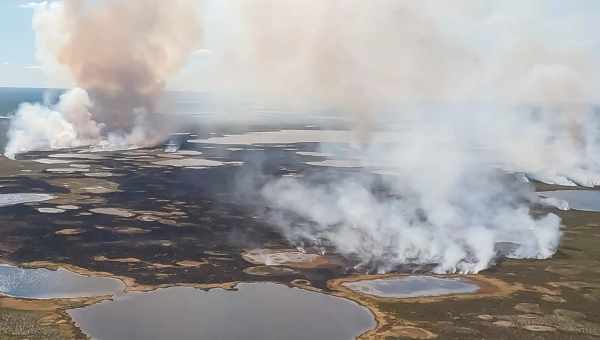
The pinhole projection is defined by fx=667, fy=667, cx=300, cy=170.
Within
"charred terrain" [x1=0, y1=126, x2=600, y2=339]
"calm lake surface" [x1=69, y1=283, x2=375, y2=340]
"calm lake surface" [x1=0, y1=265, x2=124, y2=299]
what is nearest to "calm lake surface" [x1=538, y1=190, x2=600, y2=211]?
"charred terrain" [x1=0, y1=126, x2=600, y2=339]

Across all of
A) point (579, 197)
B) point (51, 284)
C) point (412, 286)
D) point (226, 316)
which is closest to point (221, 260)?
point (226, 316)

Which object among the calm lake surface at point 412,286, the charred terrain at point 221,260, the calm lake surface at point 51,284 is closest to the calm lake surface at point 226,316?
the charred terrain at point 221,260

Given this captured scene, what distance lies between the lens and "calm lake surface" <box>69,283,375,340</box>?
211ft

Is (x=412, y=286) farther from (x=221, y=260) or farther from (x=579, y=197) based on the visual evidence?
(x=579, y=197)

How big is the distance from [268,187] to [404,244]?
188 feet

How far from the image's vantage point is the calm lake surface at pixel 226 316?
6444cm

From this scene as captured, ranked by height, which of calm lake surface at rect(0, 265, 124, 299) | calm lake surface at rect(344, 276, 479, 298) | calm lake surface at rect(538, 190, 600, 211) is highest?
calm lake surface at rect(538, 190, 600, 211)

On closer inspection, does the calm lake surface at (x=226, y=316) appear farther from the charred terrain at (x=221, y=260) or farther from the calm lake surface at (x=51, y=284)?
the calm lake surface at (x=51, y=284)

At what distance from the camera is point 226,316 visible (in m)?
69.1

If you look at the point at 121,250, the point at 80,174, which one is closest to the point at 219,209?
the point at 121,250

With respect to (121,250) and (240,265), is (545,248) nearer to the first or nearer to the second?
(240,265)

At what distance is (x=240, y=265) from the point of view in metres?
88.6

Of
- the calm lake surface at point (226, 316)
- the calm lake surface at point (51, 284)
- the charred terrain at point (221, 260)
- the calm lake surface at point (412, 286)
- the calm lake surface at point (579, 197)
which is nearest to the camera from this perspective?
the calm lake surface at point (226, 316)

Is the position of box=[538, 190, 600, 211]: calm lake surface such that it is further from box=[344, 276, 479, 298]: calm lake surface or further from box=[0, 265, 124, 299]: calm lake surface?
box=[0, 265, 124, 299]: calm lake surface
